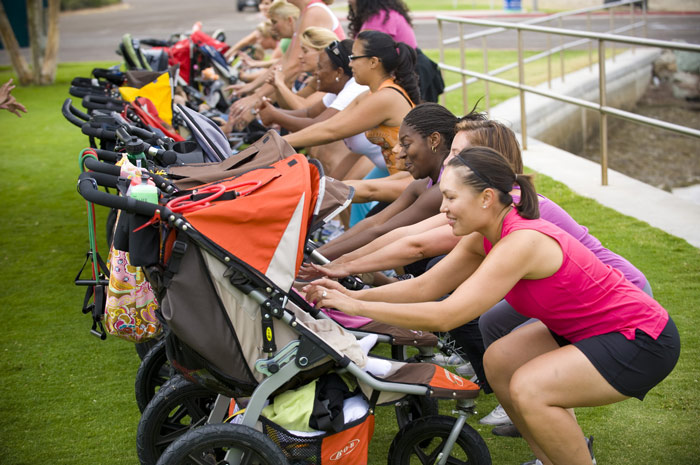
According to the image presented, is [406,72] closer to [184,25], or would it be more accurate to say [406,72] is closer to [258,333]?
[258,333]

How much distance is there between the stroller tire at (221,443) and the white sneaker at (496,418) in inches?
47.7

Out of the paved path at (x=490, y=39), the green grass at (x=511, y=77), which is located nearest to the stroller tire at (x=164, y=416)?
the paved path at (x=490, y=39)

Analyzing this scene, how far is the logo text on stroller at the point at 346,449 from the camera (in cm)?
281

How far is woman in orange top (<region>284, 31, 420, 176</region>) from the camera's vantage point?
15.1 ft

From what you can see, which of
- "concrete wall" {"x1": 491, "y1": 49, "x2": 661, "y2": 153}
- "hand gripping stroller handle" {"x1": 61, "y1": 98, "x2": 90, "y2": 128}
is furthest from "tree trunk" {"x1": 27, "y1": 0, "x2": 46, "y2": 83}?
"hand gripping stroller handle" {"x1": 61, "y1": 98, "x2": 90, "y2": 128}

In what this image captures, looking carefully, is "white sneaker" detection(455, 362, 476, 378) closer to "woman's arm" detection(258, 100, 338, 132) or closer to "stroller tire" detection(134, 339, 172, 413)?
"stroller tire" detection(134, 339, 172, 413)

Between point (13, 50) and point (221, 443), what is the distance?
13504 millimetres

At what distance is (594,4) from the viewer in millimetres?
26109

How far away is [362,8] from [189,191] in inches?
152

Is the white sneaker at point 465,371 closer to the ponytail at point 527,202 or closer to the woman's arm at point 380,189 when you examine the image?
the woman's arm at point 380,189

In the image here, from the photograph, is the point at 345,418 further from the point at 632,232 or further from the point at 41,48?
the point at 41,48

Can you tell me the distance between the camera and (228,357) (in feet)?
8.89

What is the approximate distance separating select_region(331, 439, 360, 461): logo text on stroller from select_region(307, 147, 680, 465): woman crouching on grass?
1.58 feet

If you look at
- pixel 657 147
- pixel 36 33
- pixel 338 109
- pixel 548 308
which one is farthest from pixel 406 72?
pixel 36 33
